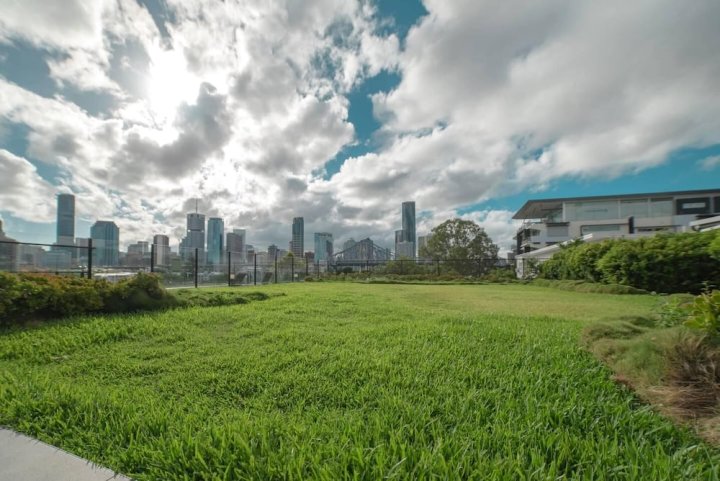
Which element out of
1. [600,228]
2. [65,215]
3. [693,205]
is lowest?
[65,215]

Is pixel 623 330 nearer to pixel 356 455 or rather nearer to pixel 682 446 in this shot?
pixel 682 446

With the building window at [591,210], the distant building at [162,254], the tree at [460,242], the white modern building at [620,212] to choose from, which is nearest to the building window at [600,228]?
the white modern building at [620,212]

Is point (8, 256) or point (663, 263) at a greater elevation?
point (8, 256)

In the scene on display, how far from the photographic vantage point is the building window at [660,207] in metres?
37.6

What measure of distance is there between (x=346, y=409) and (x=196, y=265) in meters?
12.9

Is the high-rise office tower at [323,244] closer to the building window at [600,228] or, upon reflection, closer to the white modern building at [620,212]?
the white modern building at [620,212]

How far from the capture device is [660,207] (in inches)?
1487

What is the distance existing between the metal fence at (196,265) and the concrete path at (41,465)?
544 cm

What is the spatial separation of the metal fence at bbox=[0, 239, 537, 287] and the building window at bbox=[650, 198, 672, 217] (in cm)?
2844

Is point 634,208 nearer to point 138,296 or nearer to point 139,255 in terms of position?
point 138,296

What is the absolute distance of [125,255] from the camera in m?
10.7

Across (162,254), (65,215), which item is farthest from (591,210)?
(65,215)

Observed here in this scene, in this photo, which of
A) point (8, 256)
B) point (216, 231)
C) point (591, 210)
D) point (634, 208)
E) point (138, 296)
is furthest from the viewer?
point (591, 210)

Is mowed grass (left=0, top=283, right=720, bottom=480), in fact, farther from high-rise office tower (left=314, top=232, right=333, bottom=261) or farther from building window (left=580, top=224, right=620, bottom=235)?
Answer: high-rise office tower (left=314, top=232, right=333, bottom=261)
